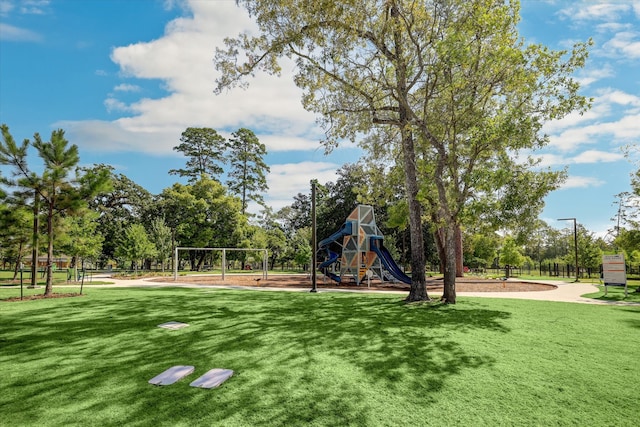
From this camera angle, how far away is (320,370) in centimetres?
479

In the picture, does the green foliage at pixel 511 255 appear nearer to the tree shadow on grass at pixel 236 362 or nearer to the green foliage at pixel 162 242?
the tree shadow on grass at pixel 236 362

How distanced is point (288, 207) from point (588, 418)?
198 feet

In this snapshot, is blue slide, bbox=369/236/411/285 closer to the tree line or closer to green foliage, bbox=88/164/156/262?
the tree line

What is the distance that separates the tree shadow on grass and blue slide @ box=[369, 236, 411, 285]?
11156 millimetres

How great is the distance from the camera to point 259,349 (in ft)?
Result: 18.6

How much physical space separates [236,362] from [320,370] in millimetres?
1172

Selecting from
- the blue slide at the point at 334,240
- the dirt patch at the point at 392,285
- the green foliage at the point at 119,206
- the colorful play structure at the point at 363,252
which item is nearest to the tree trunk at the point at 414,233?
the dirt patch at the point at 392,285

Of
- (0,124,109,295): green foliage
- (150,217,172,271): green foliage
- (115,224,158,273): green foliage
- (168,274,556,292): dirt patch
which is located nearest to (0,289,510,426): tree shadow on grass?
(0,124,109,295): green foliage

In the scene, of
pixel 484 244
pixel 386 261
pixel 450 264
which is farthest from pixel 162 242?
pixel 484 244

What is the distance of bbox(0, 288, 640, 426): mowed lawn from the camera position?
11.9ft

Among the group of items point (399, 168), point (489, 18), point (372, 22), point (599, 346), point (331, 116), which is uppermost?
point (372, 22)

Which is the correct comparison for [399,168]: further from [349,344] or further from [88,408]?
[88,408]

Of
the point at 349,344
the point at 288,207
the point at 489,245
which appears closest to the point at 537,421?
the point at 349,344

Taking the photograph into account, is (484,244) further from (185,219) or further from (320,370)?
(320,370)
